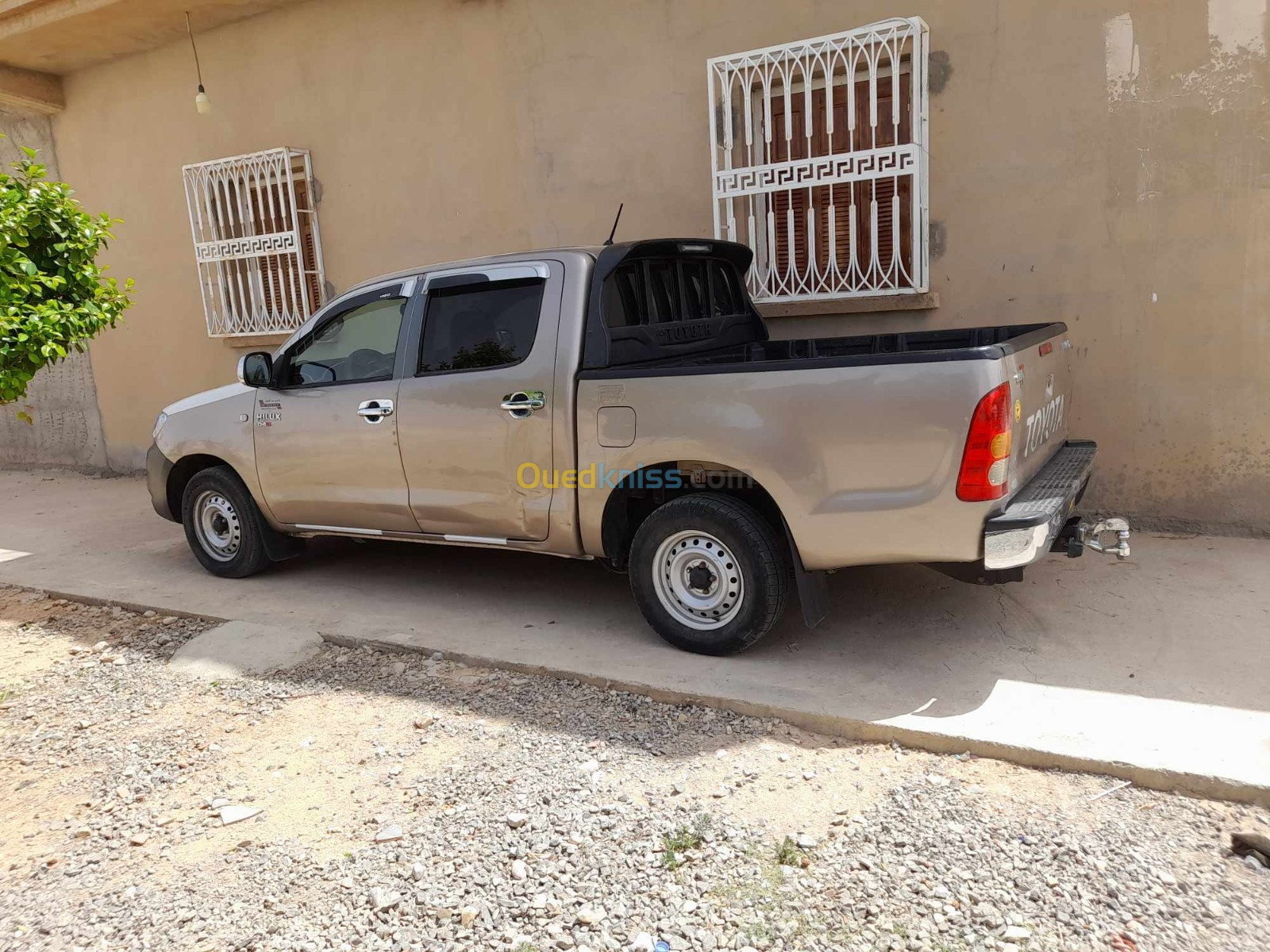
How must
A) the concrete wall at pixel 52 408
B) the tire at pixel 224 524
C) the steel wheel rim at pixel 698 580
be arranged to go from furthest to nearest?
the concrete wall at pixel 52 408 → the tire at pixel 224 524 → the steel wheel rim at pixel 698 580

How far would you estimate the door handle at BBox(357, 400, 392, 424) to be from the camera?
187 inches

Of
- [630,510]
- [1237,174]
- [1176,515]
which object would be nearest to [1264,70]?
[1237,174]

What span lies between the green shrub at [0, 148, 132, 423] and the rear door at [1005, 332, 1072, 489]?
444 cm

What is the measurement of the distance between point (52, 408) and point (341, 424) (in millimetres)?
7900

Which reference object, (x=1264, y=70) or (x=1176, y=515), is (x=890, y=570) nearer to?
(x=1176, y=515)

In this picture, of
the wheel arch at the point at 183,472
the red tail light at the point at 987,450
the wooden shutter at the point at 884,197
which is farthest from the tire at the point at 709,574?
the wheel arch at the point at 183,472

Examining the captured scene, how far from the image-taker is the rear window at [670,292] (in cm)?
445

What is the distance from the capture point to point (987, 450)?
335 cm

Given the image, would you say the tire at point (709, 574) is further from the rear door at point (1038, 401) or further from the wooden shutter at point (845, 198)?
the wooden shutter at point (845, 198)

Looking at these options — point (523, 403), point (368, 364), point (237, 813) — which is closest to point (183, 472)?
point (368, 364)

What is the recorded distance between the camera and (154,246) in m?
9.55

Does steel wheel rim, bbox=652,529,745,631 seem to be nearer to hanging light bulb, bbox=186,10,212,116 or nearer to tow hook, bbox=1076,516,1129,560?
tow hook, bbox=1076,516,1129,560

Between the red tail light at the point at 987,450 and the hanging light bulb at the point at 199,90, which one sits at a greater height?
the hanging light bulb at the point at 199,90

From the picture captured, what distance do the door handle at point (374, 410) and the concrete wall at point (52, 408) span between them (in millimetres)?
7186
